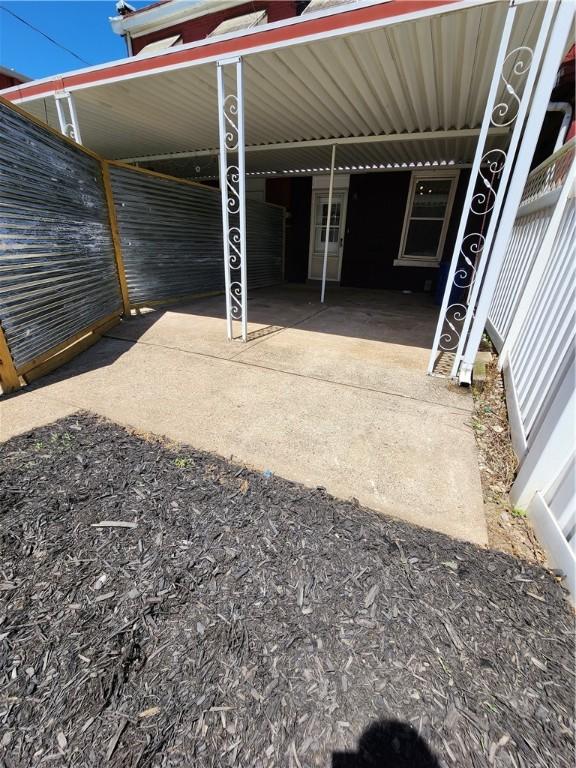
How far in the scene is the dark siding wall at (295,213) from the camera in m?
9.42

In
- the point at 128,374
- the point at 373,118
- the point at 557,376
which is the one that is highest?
the point at 373,118

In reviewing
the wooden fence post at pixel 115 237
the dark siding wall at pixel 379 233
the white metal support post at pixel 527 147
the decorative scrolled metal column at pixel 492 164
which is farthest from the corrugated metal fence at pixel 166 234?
the white metal support post at pixel 527 147

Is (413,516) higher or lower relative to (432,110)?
lower

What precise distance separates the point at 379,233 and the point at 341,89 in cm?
511

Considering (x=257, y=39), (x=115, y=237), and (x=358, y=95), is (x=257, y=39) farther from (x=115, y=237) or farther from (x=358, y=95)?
(x=115, y=237)

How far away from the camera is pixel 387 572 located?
1412 millimetres

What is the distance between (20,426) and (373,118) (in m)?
5.91

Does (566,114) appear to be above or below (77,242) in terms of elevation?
above

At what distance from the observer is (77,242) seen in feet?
12.1

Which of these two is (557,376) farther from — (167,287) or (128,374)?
(167,287)

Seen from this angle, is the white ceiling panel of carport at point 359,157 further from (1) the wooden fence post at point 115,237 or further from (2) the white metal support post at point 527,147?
(2) the white metal support post at point 527,147

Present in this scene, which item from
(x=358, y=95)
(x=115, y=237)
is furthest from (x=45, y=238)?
(x=358, y=95)

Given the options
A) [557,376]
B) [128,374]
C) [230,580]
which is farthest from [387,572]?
[128,374]

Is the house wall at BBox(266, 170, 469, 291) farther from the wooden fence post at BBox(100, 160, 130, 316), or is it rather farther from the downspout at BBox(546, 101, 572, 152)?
the wooden fence post at BBox(100, 160, 130, 316)
